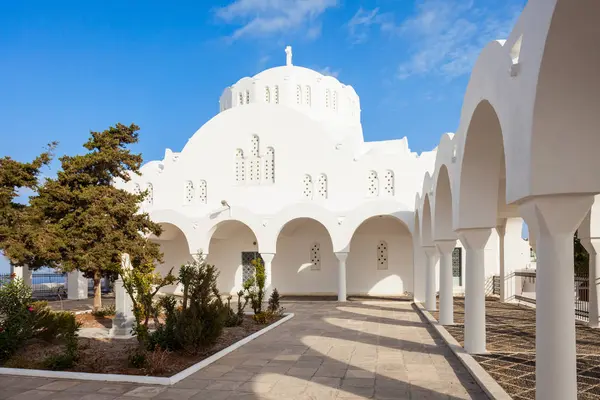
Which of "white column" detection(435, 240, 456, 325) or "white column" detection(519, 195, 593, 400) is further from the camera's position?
"white column" detection(435, 240, 456, 325)

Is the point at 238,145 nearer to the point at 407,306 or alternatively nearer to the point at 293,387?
the point at 407,306

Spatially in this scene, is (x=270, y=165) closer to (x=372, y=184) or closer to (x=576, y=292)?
(x=372, y=184)

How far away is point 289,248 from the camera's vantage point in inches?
874

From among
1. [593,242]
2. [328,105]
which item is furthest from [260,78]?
[593,242]

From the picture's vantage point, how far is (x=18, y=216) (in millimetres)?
14641

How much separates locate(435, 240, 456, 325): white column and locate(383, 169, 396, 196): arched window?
26.0 ft

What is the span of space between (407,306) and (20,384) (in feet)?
42.4

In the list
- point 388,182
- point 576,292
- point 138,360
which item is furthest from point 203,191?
point 576,292

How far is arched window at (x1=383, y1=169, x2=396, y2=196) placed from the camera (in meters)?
19.3

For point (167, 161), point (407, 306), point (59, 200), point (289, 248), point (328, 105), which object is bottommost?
point (407, 306)

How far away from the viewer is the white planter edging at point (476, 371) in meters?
5.86

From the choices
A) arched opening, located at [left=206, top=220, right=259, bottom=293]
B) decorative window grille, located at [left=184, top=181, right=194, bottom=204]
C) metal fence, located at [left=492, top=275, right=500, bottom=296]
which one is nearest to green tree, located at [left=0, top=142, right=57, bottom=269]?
decorative window grille, located at [left=184, top=181, right=194, bottom=204]

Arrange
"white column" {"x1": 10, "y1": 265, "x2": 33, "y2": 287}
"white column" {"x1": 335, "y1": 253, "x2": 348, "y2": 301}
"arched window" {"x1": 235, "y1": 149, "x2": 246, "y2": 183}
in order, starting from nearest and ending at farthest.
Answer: "white column" {"x1": 335, "y1": 253, "x2": 348, "y2": 301} < "white column" {"x1": 10, "y1": 265, "x2": 33, "y2": 287} < "arched window" {"x1": 235, "y1": 149, "x2": 246, "y2": 183}

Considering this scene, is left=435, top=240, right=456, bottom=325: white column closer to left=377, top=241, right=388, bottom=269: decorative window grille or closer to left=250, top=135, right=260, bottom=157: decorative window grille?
left=377, top=241, right=388, bottom=269: decorative window grille
